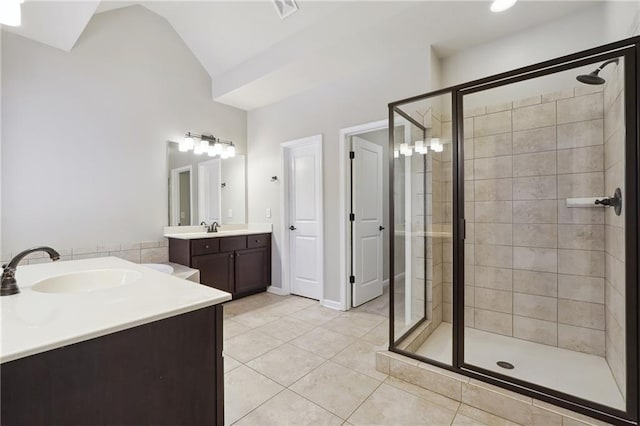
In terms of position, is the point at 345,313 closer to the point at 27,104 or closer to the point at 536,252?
the point at 536,252

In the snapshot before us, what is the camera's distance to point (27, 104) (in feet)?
8.37

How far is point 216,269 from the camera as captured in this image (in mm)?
3363

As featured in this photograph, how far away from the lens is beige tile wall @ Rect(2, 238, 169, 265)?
104 inches

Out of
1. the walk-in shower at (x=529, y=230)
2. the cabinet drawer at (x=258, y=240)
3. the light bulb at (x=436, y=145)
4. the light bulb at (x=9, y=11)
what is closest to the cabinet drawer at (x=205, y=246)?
the cabinet drawer at (x=258, y=240)

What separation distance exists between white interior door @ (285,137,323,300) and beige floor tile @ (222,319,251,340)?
1.06 metres

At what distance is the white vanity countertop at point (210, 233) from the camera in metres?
3.34

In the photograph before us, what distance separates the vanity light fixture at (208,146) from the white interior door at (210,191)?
0.43 ft

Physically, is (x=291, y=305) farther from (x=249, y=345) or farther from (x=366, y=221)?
(x=366, y=221)

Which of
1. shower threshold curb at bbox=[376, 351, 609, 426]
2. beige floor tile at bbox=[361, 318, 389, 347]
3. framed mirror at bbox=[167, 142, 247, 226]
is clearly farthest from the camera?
framed mirror at bbox=[167, 142, 247, 226]

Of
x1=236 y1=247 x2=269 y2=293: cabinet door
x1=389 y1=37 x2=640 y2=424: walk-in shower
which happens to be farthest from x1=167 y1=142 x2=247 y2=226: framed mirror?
x1=389 y1=37 x2=640 y2=424: walk-in shower

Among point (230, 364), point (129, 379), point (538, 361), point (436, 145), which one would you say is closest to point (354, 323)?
point (230, 364)

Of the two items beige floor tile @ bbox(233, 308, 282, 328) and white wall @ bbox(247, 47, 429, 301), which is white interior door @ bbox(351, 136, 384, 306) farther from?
beige floor tile @ bbox(233, 308, 282, 328)

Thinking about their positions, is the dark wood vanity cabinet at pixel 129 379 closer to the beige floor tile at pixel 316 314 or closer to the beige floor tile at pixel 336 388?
the beige floor tile at pixel 336 388

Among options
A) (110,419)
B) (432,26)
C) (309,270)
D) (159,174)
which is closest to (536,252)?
(432,26)
